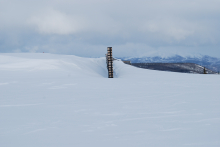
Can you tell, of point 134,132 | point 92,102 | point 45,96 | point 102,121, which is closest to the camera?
point 134,132

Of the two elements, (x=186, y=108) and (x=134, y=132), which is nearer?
(x=134, y=132)

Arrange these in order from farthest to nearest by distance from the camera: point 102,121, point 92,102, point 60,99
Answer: point 60,99, point 92,102, point 102,121

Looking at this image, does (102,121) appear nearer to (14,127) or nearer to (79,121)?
(79,121)

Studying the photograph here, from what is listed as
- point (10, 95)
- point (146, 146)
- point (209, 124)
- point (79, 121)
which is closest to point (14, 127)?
point (79, 121)

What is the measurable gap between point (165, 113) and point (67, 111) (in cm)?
225

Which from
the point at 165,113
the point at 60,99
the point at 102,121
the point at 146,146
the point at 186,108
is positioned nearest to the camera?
the point at 146,146

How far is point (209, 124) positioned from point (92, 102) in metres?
2.89

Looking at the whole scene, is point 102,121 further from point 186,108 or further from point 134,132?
point 186,108

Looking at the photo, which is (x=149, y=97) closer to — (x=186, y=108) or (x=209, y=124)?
(x=186, y=108)

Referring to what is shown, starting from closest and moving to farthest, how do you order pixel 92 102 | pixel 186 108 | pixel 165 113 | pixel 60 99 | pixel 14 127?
pixel 14 127 < pixel 165 113 < pixel 186 108 < pixel 92 102 < pixel 60 99

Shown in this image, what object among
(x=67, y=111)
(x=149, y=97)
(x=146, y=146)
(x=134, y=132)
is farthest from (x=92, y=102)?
(x=146, y=146)

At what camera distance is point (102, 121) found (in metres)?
3.66

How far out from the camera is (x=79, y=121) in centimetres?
368

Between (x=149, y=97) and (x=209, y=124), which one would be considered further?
(x=149, y=97)
